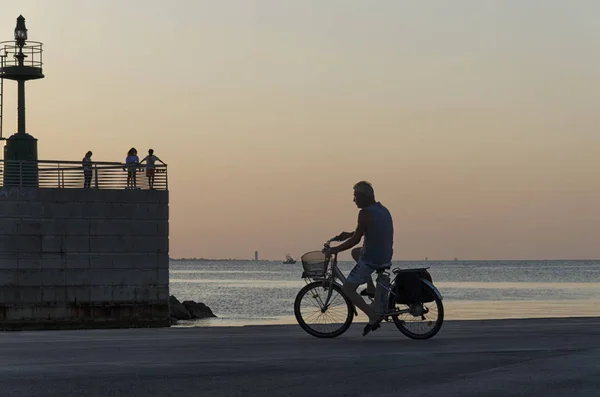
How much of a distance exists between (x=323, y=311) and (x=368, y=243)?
98cm

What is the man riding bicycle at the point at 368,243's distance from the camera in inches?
506

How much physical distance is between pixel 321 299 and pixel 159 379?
183 inches

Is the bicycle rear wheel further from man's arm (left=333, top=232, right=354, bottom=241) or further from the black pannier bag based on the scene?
man's arm (left=333, top=232, right=354, bottom=241)

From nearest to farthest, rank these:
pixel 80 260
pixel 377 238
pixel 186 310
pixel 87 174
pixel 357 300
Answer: pixel 357 300
pixel 377 238
pixel 80 260
pixel 87 174
pixel 186 310

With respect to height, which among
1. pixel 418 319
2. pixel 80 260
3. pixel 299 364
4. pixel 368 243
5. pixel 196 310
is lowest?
pixel 196 310

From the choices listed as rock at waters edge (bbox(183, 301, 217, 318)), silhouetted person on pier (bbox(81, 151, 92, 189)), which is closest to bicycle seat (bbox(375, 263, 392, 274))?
silhouetted person on pier (bbox(81, 151, 92, 189))

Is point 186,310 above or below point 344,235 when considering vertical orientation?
below

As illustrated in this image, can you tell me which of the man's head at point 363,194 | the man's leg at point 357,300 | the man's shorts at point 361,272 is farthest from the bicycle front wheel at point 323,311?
the man's head at point 363,194

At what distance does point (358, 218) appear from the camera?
12.9 m

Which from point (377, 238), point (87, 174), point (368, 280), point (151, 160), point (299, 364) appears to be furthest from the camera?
point (151, 160)

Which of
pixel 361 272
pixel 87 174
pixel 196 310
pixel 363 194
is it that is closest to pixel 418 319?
pixel 361 272

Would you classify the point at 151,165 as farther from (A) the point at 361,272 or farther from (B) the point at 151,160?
(A) the point at 361,272

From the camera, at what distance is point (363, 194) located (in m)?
13.0

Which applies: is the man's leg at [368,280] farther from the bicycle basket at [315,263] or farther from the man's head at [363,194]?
the man's head at [363,194]
